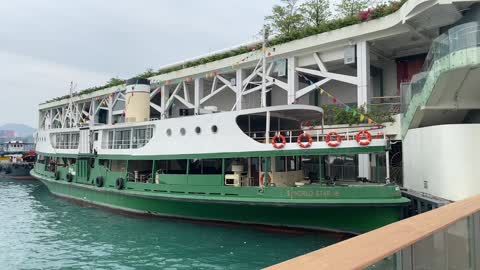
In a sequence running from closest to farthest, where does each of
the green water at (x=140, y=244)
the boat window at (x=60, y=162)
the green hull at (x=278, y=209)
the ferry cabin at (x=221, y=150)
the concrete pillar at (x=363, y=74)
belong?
1. the green water at (x=140, y=244)
2. the green hull at (x=278, y=209)
3. the ferry cabin at (x=221, y=150)
4. the concrete pillar at (x=363, y=74)
5. the boat window at (x=60, y=162)

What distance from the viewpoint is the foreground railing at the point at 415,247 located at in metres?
2.06

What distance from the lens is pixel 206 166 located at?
15.7m

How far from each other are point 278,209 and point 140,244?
490 centimetres

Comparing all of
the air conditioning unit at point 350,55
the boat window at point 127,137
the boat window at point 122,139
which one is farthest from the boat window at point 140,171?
the air conditioning unit at point 350,55

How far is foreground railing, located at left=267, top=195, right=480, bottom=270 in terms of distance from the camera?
81.2 inches

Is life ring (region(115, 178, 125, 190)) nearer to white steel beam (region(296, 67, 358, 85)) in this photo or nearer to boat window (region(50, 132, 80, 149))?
boat window (region(50, 132, 80, 149))

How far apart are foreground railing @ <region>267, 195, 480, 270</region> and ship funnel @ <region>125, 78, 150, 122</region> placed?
18366 mm

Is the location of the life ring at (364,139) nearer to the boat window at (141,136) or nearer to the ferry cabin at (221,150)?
the ferry cabin at (221,150)

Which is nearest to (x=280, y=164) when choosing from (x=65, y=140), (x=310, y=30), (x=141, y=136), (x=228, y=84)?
(x=141, y=136)

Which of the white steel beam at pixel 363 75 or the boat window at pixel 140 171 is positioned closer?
the boat window at pixel 140 171

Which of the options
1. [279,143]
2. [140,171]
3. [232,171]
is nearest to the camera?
[279,143]

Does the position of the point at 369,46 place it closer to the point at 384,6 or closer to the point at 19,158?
the point at 384,6

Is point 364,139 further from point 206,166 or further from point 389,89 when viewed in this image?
point 389,89

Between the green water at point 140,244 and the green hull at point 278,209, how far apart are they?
1.34ft
